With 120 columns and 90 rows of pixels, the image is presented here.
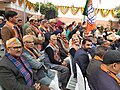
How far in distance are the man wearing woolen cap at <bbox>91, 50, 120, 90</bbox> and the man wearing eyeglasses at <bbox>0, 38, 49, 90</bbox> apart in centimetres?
118

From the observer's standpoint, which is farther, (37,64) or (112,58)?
(37,64)

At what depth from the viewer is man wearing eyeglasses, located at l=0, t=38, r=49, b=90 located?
3.49 meters

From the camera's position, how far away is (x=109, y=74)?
2.84m

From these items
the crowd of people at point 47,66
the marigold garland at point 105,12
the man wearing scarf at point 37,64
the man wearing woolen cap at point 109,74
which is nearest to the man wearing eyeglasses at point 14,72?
the crowd of people at point 47,66

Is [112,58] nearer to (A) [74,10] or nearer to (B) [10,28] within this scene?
(B) [10,28]

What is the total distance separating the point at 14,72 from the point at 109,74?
140cm

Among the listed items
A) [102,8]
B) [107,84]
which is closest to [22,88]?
[107,84]

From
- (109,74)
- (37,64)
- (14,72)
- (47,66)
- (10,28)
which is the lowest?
(47,66)

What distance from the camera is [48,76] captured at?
4.92 metres

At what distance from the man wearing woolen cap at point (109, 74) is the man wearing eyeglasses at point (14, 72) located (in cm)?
118

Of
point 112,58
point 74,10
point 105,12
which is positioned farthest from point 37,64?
point 105,12

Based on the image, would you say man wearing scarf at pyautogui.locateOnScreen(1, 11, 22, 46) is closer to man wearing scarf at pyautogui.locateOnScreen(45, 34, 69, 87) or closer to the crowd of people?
the crowd of people

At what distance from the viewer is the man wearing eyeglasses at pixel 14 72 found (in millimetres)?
3492

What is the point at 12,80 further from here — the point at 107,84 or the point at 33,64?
the point at 107,84
